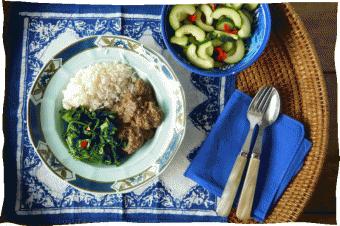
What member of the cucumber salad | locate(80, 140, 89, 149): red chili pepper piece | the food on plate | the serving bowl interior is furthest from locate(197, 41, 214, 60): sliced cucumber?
locate(80, 140, 89, 149): red chili pepper piece

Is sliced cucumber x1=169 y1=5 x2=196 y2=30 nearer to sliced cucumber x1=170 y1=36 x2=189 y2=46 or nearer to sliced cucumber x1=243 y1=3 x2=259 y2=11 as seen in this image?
sliced cucumber x1=170 y1=36 x2=189 y2=46

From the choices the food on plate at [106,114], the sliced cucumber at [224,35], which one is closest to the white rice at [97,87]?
the food on plate at [106,114]

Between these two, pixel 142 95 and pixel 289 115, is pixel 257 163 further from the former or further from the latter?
pixel 142 95

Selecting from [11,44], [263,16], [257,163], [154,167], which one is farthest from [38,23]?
[257,163]

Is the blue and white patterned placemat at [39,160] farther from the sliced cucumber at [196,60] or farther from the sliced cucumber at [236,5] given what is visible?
the sliced cucumber at [236,5]

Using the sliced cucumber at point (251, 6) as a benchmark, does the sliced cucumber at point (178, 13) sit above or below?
below

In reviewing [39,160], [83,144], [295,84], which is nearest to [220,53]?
[295,84]

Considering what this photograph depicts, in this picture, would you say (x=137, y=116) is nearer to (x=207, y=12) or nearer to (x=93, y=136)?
(x=93, y=136)
